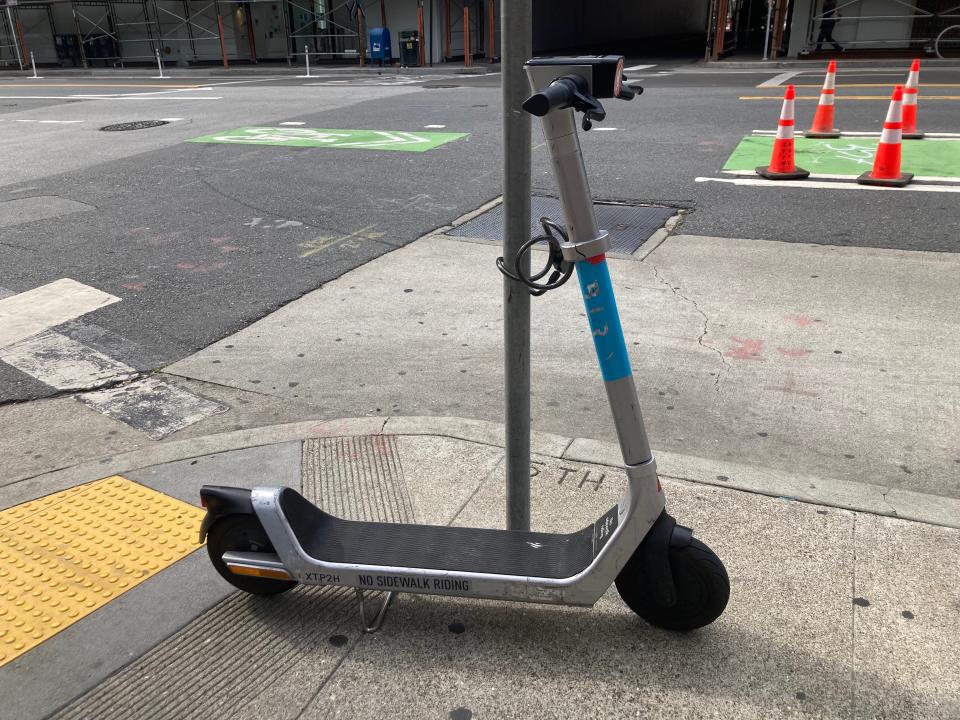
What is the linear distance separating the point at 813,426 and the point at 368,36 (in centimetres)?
2695

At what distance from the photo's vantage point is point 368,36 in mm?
27406

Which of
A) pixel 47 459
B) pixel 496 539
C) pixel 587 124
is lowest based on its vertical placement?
pixel 47 459

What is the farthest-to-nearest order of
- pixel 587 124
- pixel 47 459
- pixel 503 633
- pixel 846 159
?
1. pixel 846 159
2. pixel 47 459
3. pixel 503 633
4. pixel 587 124

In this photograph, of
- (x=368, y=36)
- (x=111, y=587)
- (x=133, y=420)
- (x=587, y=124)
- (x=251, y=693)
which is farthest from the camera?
(x=368, y=36)

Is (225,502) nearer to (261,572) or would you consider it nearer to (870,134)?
(261,572)

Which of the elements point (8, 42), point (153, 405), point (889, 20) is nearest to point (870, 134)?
point (153, 405)

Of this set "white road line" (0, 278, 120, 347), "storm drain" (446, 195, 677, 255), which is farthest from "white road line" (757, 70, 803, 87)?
"white road line" (0, 278, 120, 347)

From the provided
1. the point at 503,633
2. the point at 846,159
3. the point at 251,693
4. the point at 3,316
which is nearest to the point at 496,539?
the point at 503,633

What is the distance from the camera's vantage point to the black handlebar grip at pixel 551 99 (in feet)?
5.99

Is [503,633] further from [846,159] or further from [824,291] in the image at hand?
[846,159]

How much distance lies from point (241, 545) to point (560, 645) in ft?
3.55

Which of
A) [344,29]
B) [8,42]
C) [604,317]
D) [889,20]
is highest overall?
[344,29]

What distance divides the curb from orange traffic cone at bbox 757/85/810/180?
5744 mm

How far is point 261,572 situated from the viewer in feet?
8.26
